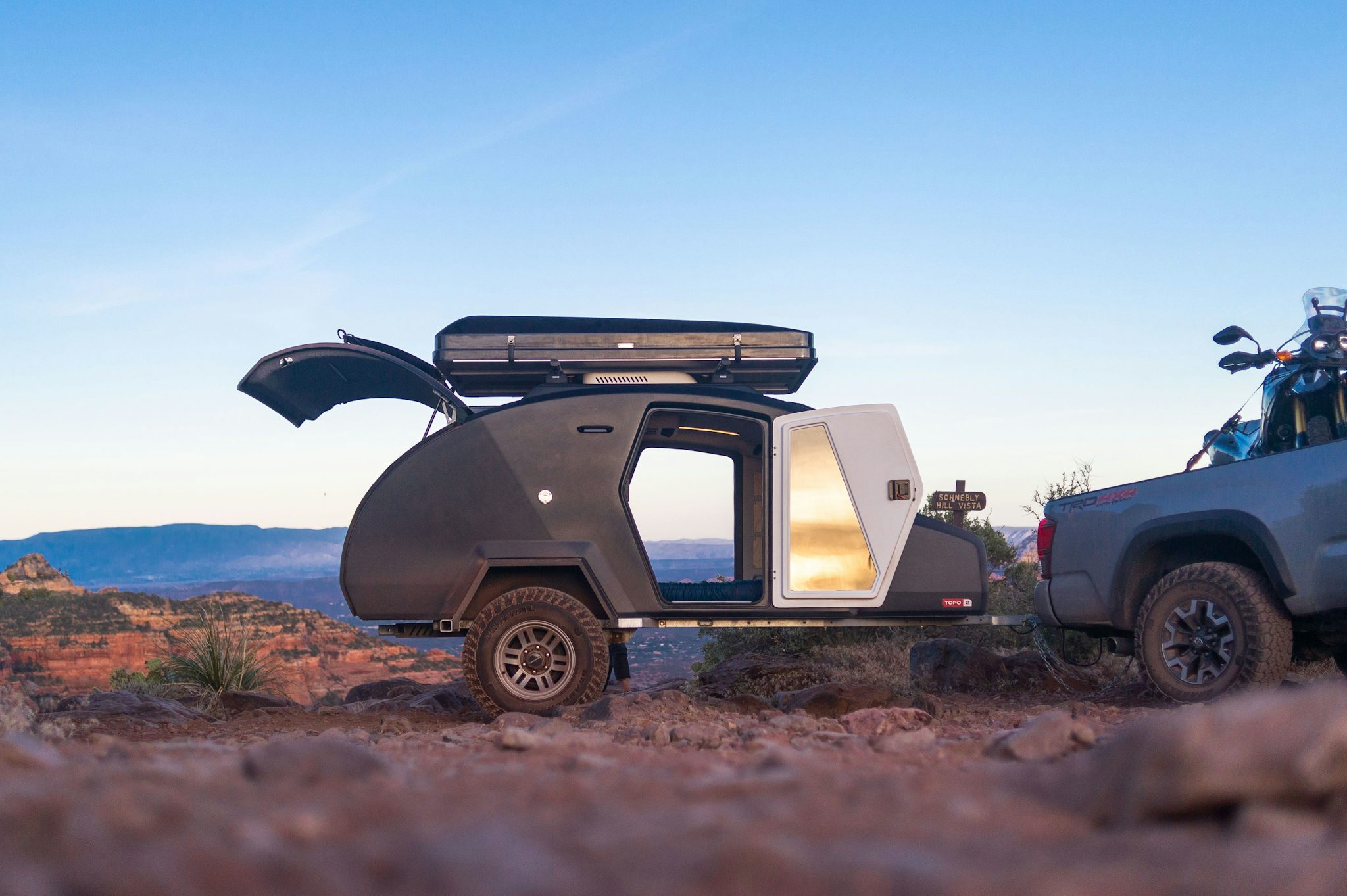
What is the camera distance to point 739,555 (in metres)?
9.75

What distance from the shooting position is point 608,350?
25.0 ft

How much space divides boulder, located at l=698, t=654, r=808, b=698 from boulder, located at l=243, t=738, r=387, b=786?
6.12 metres

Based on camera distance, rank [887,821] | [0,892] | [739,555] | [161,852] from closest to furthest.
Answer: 1. [0,892]
2. [161,852]
3. [887,821]
4. [739,555]

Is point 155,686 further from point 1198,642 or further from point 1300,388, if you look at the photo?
point 1300,388

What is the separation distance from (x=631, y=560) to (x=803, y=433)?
5.06 feet

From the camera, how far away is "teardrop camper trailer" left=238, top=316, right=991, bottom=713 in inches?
281

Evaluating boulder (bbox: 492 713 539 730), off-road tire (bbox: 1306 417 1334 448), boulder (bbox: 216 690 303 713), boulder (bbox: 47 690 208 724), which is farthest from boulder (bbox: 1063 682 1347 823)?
boulder (bbox: 216 690 303 713)

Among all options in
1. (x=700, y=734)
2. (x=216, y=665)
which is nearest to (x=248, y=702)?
(x=216, y=665)

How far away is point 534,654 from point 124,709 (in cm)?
328

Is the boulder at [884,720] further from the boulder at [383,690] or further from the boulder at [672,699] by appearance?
the boulder at [383,690]

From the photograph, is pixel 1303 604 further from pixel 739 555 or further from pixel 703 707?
pixel 739 555

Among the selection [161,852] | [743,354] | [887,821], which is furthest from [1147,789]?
[743,354]

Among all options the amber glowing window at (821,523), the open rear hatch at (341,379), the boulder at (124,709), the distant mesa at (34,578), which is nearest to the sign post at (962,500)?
the amber glowing window at (821,523)

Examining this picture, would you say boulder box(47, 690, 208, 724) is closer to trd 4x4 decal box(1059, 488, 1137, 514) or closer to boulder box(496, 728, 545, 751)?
boulder box(496, 728, 545, 751)
